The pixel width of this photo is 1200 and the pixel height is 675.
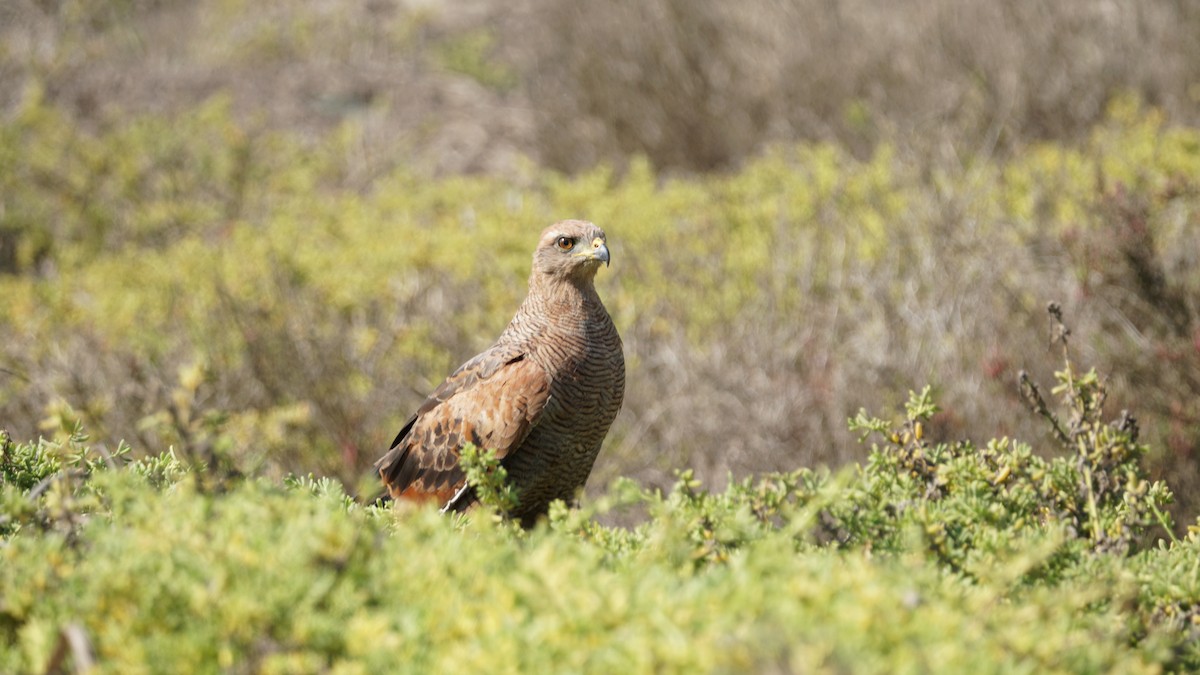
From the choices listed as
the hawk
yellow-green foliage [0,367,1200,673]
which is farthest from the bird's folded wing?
yellow-green foliage [0,367,1200,673]

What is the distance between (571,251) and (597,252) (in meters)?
0.11

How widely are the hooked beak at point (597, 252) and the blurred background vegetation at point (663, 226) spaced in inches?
58.0

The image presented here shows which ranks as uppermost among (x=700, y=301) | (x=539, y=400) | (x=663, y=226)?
(x=663, y=226)

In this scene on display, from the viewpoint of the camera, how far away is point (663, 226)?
7.79 metres

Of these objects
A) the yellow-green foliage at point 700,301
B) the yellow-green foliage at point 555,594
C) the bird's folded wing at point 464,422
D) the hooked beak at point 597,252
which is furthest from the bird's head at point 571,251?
the yellow-green foliage at point 555,594

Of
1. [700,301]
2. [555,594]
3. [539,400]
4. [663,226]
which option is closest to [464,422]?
[539,400]

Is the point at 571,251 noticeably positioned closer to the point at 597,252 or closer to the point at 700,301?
the point at 597,252

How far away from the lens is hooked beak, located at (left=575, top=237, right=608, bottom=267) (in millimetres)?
4273

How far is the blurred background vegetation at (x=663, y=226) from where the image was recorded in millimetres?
5383

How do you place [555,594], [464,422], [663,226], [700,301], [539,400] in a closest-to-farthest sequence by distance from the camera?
[555,594] → [539,400] → [464,422] → [700,301] → [663,226]

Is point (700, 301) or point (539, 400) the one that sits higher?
point (700, 301)

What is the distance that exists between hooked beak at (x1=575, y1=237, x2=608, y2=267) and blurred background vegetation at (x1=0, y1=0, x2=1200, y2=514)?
4.83 ft

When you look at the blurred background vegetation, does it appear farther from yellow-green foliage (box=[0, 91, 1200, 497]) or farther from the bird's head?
the bird's head

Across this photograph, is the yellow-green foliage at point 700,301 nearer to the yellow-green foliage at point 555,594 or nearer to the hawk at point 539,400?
the hawk at point 539,400
